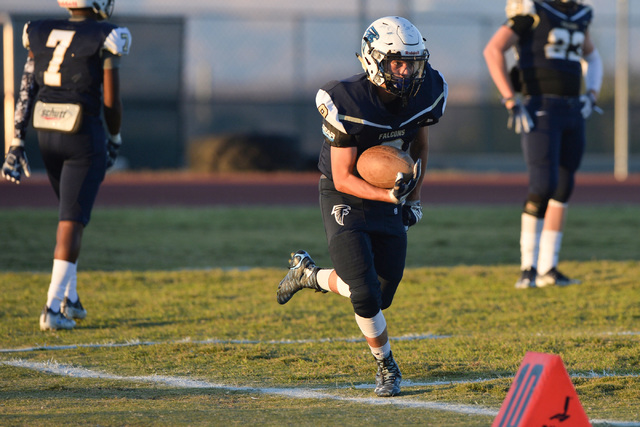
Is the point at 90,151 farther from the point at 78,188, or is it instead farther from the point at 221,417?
the point at 221,417

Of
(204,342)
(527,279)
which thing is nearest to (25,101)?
(204,342)

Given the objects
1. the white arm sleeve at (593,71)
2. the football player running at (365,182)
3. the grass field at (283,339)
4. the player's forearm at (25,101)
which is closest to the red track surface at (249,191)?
the grass field at (283,339)

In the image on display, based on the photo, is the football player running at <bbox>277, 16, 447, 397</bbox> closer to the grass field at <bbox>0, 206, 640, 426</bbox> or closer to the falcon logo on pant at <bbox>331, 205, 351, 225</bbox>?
the falcon logo on pant at <bbox>331, 205, 351, 225</bbox>

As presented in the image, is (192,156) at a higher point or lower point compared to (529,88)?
lower

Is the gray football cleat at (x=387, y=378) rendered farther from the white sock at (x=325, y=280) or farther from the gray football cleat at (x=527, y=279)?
the gray football cleat at (x=527, y=279)

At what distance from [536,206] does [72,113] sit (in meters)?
3.44

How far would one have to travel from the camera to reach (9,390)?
13.7ft

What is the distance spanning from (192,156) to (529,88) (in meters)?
13.3

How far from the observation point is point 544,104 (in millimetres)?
7055

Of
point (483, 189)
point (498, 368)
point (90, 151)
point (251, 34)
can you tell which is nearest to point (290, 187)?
point (483, 189)

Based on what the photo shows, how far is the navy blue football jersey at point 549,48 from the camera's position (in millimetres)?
7094

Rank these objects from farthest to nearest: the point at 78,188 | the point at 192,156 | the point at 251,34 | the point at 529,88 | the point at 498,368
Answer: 1. the point at 251,34
2. the point at 192,156
3. the point at 529,88
4. the point at 78,188
5. the point at 498,368

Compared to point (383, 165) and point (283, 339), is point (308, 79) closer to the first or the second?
point (283, 339)

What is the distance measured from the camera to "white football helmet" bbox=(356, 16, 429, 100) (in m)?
4.23
